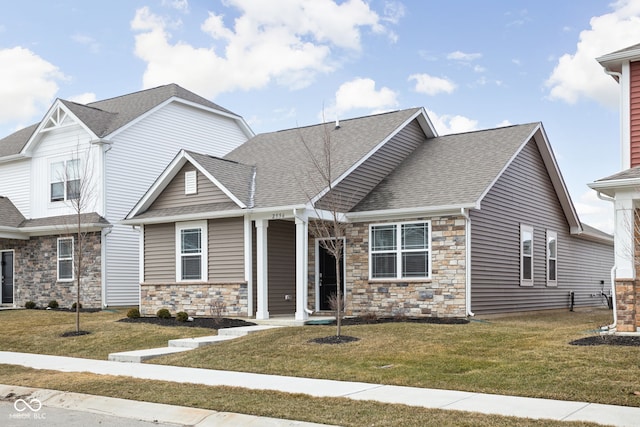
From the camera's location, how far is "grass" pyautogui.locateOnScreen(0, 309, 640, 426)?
867cm

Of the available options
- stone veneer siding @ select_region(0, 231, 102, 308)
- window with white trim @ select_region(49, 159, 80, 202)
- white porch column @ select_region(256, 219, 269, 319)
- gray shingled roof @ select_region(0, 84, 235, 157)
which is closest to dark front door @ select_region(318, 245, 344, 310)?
white porch column @ select_region(256, 219, 269, 319)

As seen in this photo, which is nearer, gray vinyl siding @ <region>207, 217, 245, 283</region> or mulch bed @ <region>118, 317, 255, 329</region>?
mulch bed @ <region>118, 317, 255, 329</region>

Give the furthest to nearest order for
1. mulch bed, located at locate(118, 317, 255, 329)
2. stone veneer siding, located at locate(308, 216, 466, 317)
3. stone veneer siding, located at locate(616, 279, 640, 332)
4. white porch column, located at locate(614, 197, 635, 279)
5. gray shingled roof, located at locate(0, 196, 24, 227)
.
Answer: gray shingled roof, located at locate(0, 196, 24, 227) → stone veneer siding, located at locate(308, 216, 466, 317) → mulch bed, located at locate(118, 317, 255, 329) → white porch column, located at locate(614, 197, 635, 279) → stone veneer siding, located at locate(616, 279, 640, 332)

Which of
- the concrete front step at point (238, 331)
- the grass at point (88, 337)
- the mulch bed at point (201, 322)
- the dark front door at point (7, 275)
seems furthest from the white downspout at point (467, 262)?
the dark front door at point (7, 275)

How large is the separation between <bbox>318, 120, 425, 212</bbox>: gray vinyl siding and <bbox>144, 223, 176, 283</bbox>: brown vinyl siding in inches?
200

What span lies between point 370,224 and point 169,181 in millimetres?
6136

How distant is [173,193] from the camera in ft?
68.4

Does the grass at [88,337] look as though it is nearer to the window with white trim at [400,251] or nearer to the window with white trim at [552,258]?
the window with white trim at [400,251]

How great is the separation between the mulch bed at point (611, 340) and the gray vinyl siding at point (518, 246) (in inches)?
213

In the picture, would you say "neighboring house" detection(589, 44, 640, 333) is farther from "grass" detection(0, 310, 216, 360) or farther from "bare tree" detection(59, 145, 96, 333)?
"bare tree" detection(59, 145, 96, 333)

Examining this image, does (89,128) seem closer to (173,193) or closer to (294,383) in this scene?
(173,193)

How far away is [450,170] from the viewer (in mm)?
19641

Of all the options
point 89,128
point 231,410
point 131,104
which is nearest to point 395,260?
point 231,410

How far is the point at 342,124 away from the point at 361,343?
1148 centimetres
